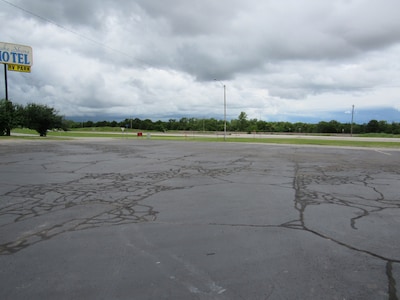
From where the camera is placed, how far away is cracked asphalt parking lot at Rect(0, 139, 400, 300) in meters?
3.16

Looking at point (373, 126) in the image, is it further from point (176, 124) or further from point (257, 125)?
point (176, 124)

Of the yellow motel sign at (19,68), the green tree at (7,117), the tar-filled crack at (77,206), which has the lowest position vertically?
A: the tar-filled crack at (77,206)

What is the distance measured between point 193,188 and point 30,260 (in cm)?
508

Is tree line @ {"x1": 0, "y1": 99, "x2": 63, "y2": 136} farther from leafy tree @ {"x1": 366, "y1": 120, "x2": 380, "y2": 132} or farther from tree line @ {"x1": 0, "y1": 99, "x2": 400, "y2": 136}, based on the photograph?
leafy tree @ {"x1": 366, "y1": 120, "x2": 380, "y2": 132}

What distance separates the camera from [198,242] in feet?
14.3

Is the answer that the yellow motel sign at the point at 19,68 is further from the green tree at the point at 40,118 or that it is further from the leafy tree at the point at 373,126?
the leafy tree at the point at 373,126

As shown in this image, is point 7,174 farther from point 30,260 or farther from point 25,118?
point 25,118

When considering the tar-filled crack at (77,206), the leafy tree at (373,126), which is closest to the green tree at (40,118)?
the tar-filled crack at (77,206)

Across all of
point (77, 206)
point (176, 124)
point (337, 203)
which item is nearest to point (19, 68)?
point (77, 206)

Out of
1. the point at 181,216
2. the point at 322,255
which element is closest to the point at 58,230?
the point at 181,216

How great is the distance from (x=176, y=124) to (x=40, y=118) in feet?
374

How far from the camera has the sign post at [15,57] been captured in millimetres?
41562

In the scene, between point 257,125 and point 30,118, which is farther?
point 257,125

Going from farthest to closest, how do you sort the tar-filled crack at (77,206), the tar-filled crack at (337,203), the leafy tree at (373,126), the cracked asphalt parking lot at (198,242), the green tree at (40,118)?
the leafy tree at (373,126) → the green tree at (40,118) → the tar-filled crack at (77,206) → the tar-filled crack at (337,203) → the cracked asphalt parking lot at (198,242)
